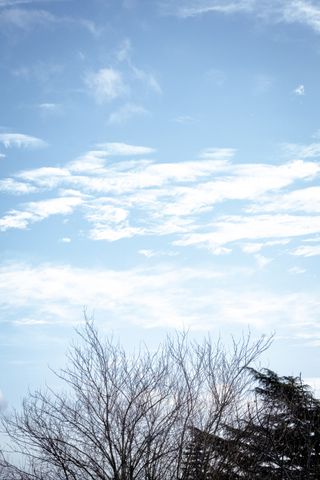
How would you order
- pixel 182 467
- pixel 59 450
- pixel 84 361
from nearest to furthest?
pixel 182 467 → pixel 59 450 → pixel 84 361

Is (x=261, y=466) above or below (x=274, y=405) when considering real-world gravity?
below

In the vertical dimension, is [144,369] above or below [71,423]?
above

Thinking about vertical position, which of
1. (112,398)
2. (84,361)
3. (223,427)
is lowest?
(223,427)

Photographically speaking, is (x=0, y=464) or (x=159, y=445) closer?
(x=159, y=445)

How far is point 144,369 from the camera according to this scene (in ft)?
41.0

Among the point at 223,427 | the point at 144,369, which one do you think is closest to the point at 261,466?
the point at 223,427

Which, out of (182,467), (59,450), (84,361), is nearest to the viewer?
(182,467)

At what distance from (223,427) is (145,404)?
5.90 ft

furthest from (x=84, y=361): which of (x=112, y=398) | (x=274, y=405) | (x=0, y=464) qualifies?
(x=274, y=405)

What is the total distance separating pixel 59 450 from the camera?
472 inches

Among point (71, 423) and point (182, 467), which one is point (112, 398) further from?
point (182, 467)

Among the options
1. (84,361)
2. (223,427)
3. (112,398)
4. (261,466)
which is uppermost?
(84,361)

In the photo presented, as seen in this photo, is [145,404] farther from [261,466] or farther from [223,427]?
[261,466]

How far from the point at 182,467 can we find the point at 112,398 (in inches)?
85.9
